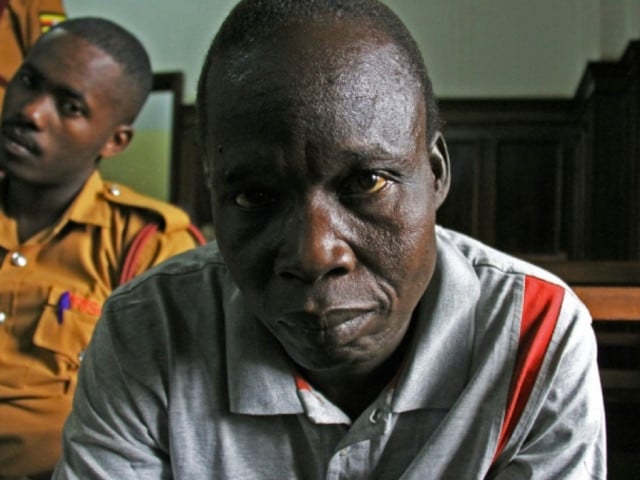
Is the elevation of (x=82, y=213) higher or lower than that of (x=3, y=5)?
lower

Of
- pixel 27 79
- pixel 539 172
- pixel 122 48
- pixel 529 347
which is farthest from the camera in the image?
pixel 539 172

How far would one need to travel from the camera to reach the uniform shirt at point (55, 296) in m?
1.31

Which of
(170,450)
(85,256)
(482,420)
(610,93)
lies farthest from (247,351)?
(610,93)

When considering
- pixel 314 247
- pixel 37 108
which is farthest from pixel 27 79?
pixel 314 247

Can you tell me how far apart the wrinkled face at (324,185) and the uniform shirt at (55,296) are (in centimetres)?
75

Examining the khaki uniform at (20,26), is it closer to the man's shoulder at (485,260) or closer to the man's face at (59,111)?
the man's face at (59,111)

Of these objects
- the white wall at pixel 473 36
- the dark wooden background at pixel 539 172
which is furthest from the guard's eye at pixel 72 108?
the white wall at pixel 473 36

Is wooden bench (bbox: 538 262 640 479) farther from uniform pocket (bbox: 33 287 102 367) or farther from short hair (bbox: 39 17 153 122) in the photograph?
short hair (bbox: 39 17 153 122)

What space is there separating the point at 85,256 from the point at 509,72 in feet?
8.80

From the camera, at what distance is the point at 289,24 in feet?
2.34

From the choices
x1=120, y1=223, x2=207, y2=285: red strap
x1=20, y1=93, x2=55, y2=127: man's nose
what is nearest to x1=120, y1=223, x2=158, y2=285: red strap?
x1=120, y1=223, x2=207, y2=285: red strap

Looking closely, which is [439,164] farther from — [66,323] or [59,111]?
[59,111]

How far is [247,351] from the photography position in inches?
32.7

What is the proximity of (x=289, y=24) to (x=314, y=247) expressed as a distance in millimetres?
222
